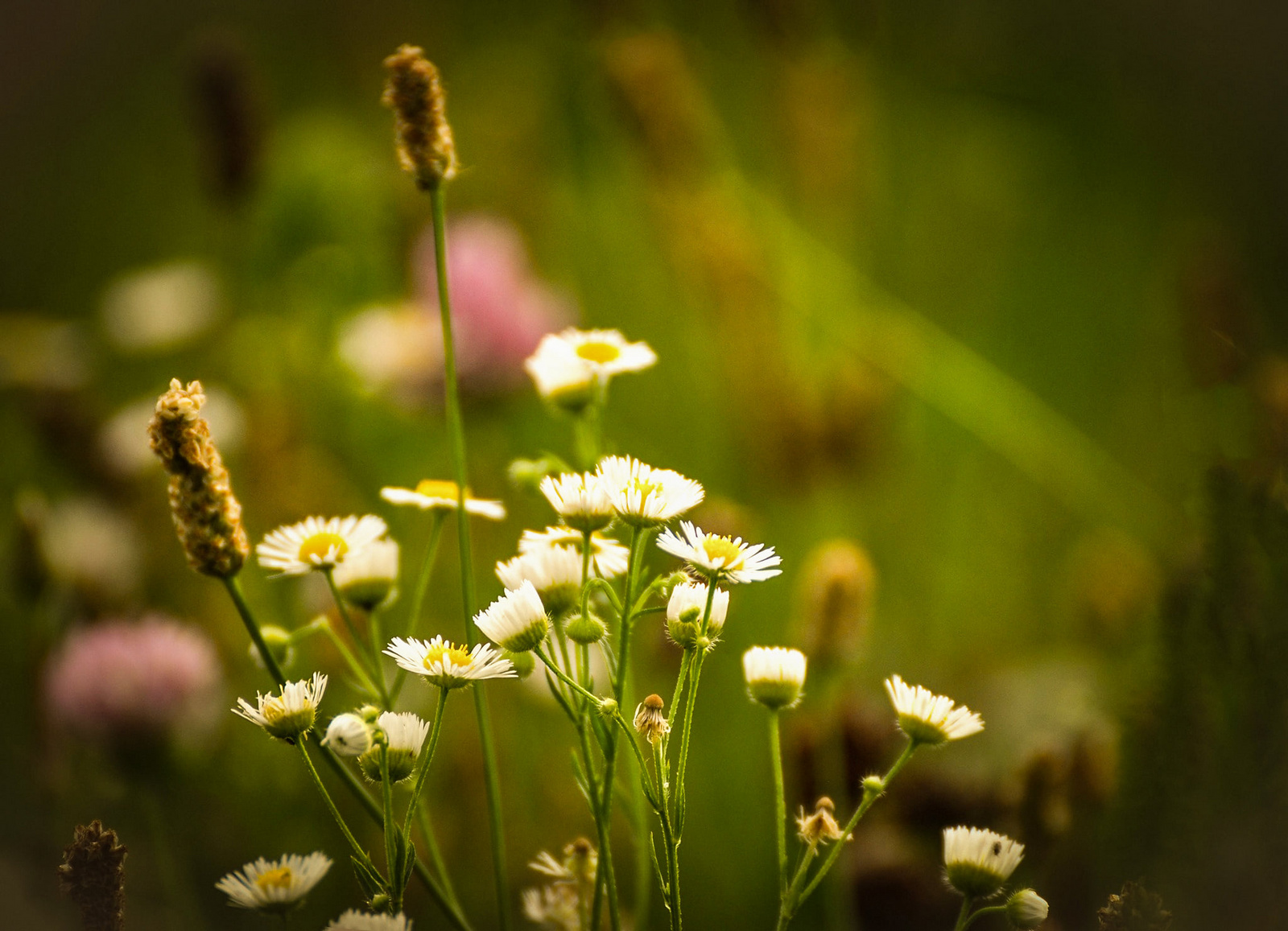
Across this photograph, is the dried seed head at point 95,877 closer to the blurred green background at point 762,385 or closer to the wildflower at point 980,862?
the blurred green background at point 762,385

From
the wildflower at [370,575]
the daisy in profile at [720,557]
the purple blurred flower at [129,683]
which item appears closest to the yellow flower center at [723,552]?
the daisy in profile at [720,557]

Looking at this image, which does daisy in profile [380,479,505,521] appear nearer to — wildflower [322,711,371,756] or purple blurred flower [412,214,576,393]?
wildflower [322,711,371,756]

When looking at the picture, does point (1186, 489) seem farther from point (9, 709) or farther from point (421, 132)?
point (9, 709)

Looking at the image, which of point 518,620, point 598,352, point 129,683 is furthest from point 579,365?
point 129,683

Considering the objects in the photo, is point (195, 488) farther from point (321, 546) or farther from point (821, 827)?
point (821, 827)

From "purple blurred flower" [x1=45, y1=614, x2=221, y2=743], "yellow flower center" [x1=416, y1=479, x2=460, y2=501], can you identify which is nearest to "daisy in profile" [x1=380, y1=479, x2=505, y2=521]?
"yellow flower center" [x1=416, y1=479, x2=460, y2=501]

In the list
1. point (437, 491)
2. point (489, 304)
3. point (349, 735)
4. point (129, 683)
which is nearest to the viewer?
point (349, 735)

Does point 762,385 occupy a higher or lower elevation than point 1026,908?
higher
